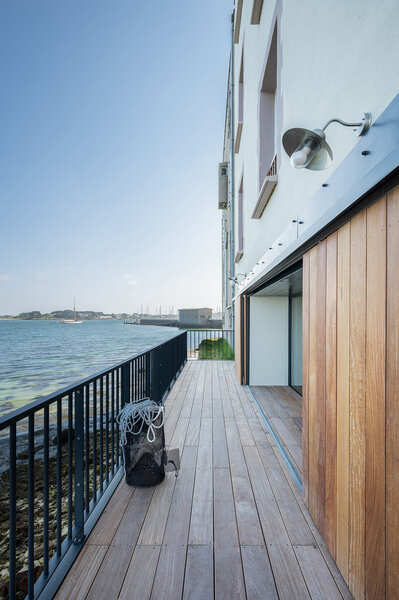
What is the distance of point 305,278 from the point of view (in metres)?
1.94

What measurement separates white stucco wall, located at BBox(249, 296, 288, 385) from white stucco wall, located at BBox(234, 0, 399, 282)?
2.33 m

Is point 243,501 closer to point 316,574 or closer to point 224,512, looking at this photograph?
point 224,512

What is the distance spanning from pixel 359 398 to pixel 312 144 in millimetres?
994

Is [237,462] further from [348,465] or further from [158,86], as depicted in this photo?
[158,86]

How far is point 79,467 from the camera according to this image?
1.64m

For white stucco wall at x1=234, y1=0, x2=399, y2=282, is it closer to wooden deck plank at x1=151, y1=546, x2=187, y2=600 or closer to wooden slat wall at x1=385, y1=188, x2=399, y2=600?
wooden slat wall at x1=385, y1=188, x2=399, y2=600

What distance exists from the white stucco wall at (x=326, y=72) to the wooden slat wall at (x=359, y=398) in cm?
34

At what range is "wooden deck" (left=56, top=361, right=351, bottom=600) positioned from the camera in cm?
134

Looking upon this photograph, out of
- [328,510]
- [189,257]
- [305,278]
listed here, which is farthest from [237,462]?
[189,257]

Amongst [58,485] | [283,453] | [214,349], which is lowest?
[214,349]

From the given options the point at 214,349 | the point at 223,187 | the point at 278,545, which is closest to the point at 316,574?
the point at 278,545

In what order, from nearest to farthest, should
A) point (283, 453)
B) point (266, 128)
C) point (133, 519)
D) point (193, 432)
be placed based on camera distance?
point (133, 519) < point (283, 453) < point (193, 432) < point (266, 128)

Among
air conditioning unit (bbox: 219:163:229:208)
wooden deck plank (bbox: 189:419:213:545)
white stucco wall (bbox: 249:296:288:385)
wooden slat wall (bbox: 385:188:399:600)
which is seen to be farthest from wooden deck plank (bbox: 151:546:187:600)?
air conditioning unit (bbox: 219:163:229:208)

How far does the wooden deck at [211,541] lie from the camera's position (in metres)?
1.34
